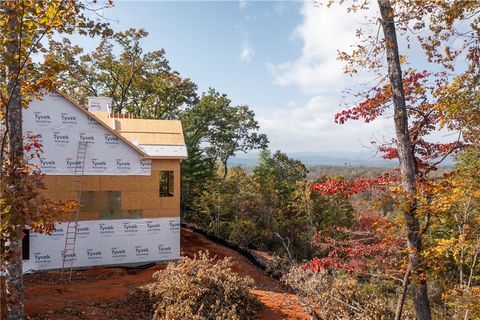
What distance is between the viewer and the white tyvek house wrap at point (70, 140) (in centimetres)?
1261

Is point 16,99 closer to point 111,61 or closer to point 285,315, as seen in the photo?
point 285,315

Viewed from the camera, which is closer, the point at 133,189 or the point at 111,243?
the point at 111,243

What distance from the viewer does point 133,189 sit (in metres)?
14.0

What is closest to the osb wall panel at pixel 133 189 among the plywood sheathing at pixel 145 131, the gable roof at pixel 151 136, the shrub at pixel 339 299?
the gable roof at pixel 151 136

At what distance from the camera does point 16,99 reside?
6863 millimetres

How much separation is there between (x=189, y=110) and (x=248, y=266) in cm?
1690

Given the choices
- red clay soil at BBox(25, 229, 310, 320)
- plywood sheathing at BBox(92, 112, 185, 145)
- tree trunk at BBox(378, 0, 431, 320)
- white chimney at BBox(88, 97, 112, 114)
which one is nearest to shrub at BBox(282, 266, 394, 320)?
red clay soil at BBox(25, 229, 310, 320)

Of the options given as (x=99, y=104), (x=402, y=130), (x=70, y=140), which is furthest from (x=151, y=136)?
(x=402, y=130)

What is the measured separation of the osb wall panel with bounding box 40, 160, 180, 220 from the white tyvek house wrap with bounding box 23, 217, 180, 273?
0.34 m

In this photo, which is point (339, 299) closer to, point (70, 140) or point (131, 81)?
point (70, 140)

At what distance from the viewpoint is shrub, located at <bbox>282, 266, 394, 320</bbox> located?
29.8 feet

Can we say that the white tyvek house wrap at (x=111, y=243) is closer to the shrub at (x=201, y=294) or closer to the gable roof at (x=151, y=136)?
the gable roof at (x=151, y=136)

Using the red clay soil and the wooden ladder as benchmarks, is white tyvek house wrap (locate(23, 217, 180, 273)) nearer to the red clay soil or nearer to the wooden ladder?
the wooden ladder

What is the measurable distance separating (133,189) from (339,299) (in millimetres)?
8927
